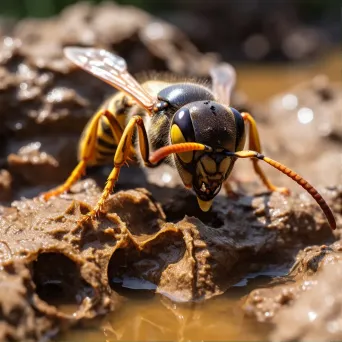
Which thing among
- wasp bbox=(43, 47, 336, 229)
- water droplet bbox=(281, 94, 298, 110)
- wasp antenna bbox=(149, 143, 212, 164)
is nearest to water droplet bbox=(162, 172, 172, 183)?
wasp bbox=(43, 47, 336, 229)

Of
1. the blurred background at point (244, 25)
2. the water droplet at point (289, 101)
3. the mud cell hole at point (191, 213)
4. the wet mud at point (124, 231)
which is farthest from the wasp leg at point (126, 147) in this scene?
the blurred background at point (244, 25)

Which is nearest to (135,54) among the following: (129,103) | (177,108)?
(129,103)

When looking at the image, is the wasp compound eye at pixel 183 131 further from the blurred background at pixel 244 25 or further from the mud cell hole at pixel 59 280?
the blurred background at pixel 244 25

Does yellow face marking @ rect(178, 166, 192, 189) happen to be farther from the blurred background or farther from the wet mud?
the blurred background

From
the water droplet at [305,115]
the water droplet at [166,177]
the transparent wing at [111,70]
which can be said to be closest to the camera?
the transparent wing at [111,70]

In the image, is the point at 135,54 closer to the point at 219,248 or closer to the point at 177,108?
the point at 177,108

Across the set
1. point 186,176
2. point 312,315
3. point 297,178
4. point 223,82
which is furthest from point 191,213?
point 312,315
